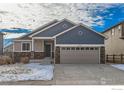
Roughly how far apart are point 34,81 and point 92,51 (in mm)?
5472

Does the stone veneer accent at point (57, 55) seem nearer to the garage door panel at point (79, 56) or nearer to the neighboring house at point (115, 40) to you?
the garage door panel at point (79, 56)

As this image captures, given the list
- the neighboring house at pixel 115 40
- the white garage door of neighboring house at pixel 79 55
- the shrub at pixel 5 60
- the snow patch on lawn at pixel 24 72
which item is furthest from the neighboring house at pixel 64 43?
the shrub at pixel 5 60

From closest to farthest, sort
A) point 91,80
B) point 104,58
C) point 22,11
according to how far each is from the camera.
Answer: point 91,80
point 22,11
point 104,58

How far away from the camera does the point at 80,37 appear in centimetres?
1636

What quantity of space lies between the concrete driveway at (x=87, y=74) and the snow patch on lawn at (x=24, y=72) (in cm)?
54

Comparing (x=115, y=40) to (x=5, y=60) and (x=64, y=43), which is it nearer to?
(x=64, y=43)

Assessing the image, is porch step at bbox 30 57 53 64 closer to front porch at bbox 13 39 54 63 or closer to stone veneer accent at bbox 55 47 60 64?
front porch at bbox 13 39 54 63

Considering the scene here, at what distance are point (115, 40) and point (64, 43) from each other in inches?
124

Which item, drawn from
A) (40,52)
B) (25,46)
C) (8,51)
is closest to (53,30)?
(25,46)

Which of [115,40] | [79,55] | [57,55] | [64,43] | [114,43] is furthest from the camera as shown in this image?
[64,43]

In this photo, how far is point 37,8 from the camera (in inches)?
506

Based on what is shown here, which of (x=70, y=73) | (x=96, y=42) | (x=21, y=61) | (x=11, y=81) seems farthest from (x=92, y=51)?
(x=11, y=81)

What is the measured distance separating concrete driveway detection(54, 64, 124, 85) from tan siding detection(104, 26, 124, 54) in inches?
48.3

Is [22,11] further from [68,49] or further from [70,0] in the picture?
[68,49]
